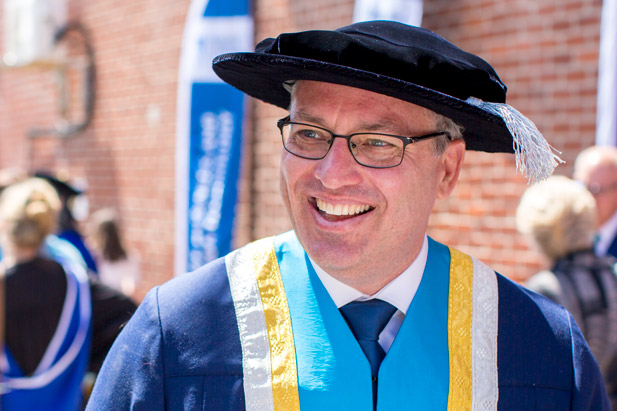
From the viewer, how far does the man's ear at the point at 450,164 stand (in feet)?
5.40

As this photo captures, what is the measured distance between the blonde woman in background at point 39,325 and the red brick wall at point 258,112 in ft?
7.32

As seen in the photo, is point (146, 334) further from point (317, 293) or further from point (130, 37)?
point (130, 37)

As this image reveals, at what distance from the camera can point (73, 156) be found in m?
7.36

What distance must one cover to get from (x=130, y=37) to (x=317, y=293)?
565 centimetres

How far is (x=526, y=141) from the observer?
146cm

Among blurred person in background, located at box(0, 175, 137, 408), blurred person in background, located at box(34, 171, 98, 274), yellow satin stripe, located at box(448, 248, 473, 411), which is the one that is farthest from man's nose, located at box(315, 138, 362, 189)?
blurred person in background, located at box(34, 171, 98, 274)

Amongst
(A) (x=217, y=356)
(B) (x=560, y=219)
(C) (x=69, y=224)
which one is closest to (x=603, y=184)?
(B) (x=560, y=219)

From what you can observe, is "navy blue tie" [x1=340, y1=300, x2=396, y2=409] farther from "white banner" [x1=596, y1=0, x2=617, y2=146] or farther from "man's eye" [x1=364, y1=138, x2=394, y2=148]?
"white banner" [x1=596, y1=0, x2=617, y2=146]

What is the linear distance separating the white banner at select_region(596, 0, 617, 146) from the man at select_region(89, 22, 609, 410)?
1901 millimetres

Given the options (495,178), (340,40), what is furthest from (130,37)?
(340,40)

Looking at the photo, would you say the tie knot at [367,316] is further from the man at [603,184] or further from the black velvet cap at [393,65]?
the man at [603,184]

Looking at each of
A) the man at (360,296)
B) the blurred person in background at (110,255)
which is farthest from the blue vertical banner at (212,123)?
the man at (360,296)

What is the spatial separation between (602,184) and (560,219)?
0.68m

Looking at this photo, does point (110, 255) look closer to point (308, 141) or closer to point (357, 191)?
point (308, 141)
